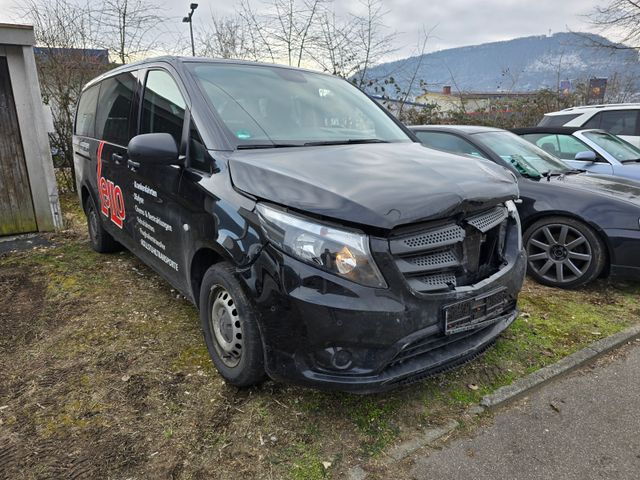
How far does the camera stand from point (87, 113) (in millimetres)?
5020

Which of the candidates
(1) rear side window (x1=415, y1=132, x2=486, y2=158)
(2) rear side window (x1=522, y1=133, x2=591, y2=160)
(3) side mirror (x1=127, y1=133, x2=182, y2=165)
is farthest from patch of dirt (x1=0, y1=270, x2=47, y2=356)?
(2) rear side window (x1=522, y1=133, x2=591, y2=160)

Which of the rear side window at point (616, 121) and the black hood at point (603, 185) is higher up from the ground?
the rear side window at point (616, 121)

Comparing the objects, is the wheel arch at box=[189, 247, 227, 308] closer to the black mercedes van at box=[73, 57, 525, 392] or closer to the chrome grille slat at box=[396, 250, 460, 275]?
the black mercedes van at box=[73, 57, 525, 392]

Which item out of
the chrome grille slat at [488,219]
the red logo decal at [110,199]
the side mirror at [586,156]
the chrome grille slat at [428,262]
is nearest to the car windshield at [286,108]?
the chrome grille slat at [488,219]

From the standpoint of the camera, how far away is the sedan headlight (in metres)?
2.03

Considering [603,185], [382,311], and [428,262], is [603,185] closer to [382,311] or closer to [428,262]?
[428,262]

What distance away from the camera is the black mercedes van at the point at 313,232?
6.72 ft

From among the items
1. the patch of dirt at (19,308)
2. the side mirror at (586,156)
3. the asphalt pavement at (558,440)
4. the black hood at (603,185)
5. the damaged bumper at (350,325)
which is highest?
the side mirror at (586,156)

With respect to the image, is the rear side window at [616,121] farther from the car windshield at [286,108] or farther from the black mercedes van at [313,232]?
the black mercedes van at [313,232]

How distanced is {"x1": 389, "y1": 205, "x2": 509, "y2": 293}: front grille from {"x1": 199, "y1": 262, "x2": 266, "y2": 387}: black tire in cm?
82

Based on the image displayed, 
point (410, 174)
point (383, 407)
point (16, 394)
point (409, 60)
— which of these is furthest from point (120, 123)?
point (409, 60)

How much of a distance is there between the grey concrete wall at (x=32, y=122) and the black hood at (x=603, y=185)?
19.7 feet

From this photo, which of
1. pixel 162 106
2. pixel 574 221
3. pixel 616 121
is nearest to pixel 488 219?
pixel 574 221

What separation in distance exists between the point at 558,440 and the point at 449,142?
12.3 feet
